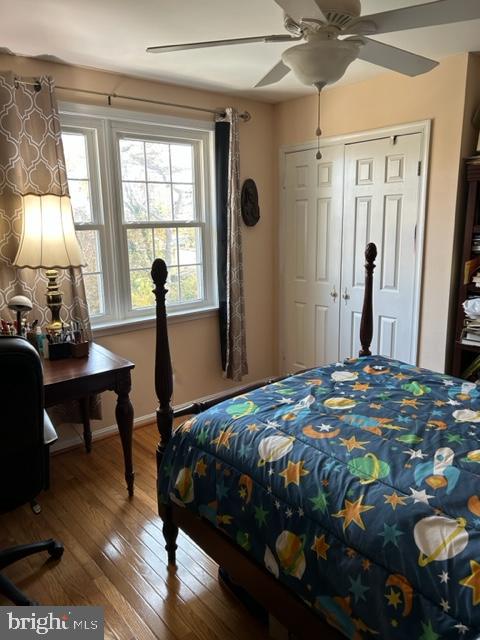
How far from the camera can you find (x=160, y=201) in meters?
3.38

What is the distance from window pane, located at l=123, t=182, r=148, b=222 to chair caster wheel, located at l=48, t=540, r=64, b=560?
2067mm

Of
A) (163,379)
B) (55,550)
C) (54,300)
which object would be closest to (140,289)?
(54,300)

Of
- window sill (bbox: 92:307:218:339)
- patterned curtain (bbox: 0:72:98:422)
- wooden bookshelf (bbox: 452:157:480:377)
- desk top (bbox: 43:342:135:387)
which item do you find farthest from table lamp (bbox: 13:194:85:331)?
wooden bookshelf (bbox: 452:157:480:377)

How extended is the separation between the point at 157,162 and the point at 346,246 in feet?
5.06

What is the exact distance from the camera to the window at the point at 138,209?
9.87 ft

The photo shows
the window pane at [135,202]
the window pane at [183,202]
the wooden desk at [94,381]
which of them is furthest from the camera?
the window pane at [183,202]

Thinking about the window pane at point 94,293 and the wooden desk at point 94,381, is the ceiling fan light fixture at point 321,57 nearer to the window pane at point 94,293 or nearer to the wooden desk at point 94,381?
the wooden desk at point 94,381

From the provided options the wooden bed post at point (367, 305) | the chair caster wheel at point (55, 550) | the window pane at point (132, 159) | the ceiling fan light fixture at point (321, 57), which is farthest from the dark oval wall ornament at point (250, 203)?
the chair caster wheel at point (55, 550)

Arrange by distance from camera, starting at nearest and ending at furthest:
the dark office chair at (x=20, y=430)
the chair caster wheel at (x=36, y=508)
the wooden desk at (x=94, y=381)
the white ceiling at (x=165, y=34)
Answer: the dark office chair at (x=20, y=430) < the white ceiling at (x=165, y=34) < the wooden desk at (x=94, y=381) < the chair caster wheel at (x=36, y=508)

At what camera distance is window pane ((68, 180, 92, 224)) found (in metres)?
2.98

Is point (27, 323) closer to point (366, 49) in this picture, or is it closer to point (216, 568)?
point (216, 568)

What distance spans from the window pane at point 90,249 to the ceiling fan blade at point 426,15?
212cm

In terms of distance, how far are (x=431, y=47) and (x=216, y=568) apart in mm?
2941

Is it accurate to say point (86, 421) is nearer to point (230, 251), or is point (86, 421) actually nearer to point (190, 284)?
point (190, 284)
